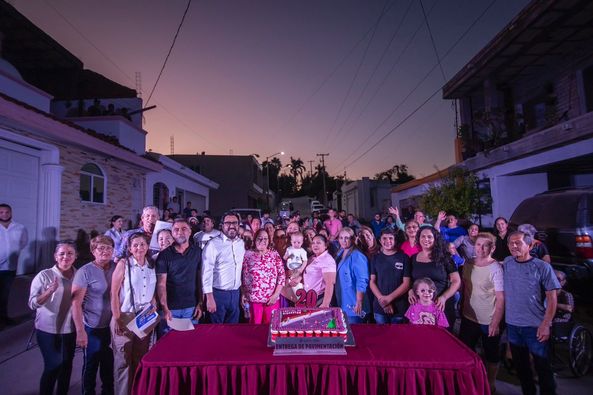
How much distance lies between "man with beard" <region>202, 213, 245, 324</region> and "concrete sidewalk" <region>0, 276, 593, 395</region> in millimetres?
1526

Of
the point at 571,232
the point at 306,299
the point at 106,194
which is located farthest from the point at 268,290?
the point at 106,194

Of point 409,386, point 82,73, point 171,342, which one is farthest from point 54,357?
point 82,73

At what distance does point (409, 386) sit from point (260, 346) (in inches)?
43.8

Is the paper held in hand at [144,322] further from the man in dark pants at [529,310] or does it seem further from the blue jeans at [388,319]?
the man in dark pants at [529,310]

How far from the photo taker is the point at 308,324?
271 centimetres

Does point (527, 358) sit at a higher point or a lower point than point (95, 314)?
lower

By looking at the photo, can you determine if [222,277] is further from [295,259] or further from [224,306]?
[295,259]

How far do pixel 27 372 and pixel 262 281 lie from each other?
297 centimetres

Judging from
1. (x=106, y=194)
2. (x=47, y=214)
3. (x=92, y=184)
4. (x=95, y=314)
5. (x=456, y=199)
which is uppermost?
(x=92, y=184)

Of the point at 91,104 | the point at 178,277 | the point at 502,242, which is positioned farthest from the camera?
the point at 91,104

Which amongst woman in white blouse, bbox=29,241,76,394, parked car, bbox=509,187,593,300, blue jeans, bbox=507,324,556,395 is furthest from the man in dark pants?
woman in white blouse, bbox=29,241,76,394

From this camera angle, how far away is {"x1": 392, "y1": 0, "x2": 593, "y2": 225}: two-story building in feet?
31.4

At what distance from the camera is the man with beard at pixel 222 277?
4262 mm

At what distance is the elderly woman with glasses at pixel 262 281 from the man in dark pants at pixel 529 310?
2.65 meters
